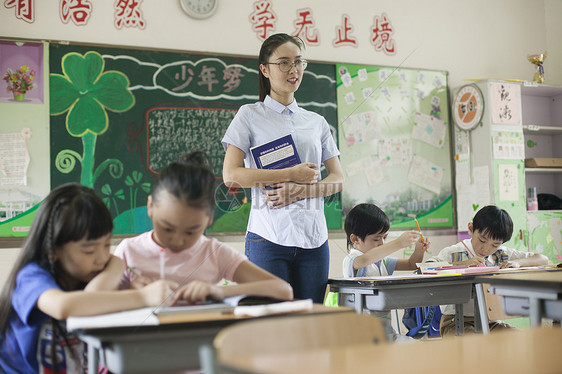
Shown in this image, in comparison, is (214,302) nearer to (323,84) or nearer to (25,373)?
(25,373)

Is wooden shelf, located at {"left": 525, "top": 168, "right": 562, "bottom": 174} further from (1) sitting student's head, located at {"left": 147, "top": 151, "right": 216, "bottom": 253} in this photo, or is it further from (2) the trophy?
(1) sitting student's head, located at {"left": 147, "top": 151, "right": 216, "bottom": 253}

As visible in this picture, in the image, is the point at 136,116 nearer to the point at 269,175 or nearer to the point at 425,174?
the point at 269,175

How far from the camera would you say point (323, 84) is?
14.6ft

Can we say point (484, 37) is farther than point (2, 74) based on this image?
Yes

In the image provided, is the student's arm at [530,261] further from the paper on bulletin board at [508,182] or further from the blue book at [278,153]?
the blue book at [278,153]

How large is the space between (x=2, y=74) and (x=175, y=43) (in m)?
1.10

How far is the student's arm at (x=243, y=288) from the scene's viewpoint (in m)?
1.47

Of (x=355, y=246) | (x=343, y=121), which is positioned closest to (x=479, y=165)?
(x=343, y=121)

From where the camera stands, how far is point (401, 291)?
2602 mm

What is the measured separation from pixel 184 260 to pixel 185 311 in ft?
1.19

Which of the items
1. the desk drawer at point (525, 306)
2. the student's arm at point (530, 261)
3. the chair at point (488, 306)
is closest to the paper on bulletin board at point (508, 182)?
the student's arm at point (530, 261)

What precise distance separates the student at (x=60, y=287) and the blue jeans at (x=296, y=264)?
2.38ft

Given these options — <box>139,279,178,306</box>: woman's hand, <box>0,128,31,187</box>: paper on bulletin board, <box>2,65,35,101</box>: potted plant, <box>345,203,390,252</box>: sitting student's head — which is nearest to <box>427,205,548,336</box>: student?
<box>345,203,390,252</box>: sitting student's head

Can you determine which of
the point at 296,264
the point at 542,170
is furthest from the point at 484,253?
the point at 542,170
